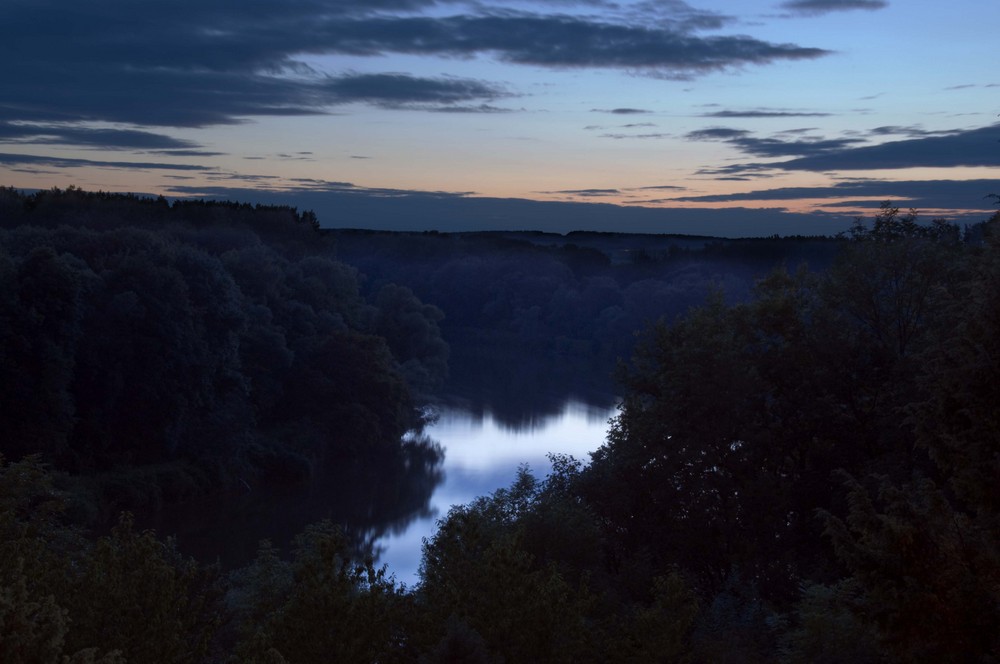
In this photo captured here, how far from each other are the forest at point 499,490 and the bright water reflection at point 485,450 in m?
1.37

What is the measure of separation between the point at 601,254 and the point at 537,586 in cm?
12727

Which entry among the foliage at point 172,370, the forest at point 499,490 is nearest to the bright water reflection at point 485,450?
the forest at point 499,490

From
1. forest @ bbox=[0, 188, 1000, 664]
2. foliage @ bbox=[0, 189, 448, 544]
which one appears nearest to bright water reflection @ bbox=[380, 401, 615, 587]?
forest @ bbox=[0, 188, 1000, 664]

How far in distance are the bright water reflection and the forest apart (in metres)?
1.37

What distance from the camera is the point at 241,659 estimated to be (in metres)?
10.9

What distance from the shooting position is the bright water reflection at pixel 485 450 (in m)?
34.8

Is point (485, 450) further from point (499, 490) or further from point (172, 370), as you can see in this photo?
point (499, 490)

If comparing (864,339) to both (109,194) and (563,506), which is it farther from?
(109,194)

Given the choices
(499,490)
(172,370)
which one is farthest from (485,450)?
(499,490)

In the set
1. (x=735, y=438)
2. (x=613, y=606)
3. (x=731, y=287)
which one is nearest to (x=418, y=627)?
(x=613, y=606)

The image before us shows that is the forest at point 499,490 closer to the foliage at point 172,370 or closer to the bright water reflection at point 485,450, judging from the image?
the foliage at point 172,370

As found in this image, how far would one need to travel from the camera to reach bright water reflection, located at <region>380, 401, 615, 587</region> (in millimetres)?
34812

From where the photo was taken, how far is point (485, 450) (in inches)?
1988

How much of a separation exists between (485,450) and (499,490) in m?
26.3
